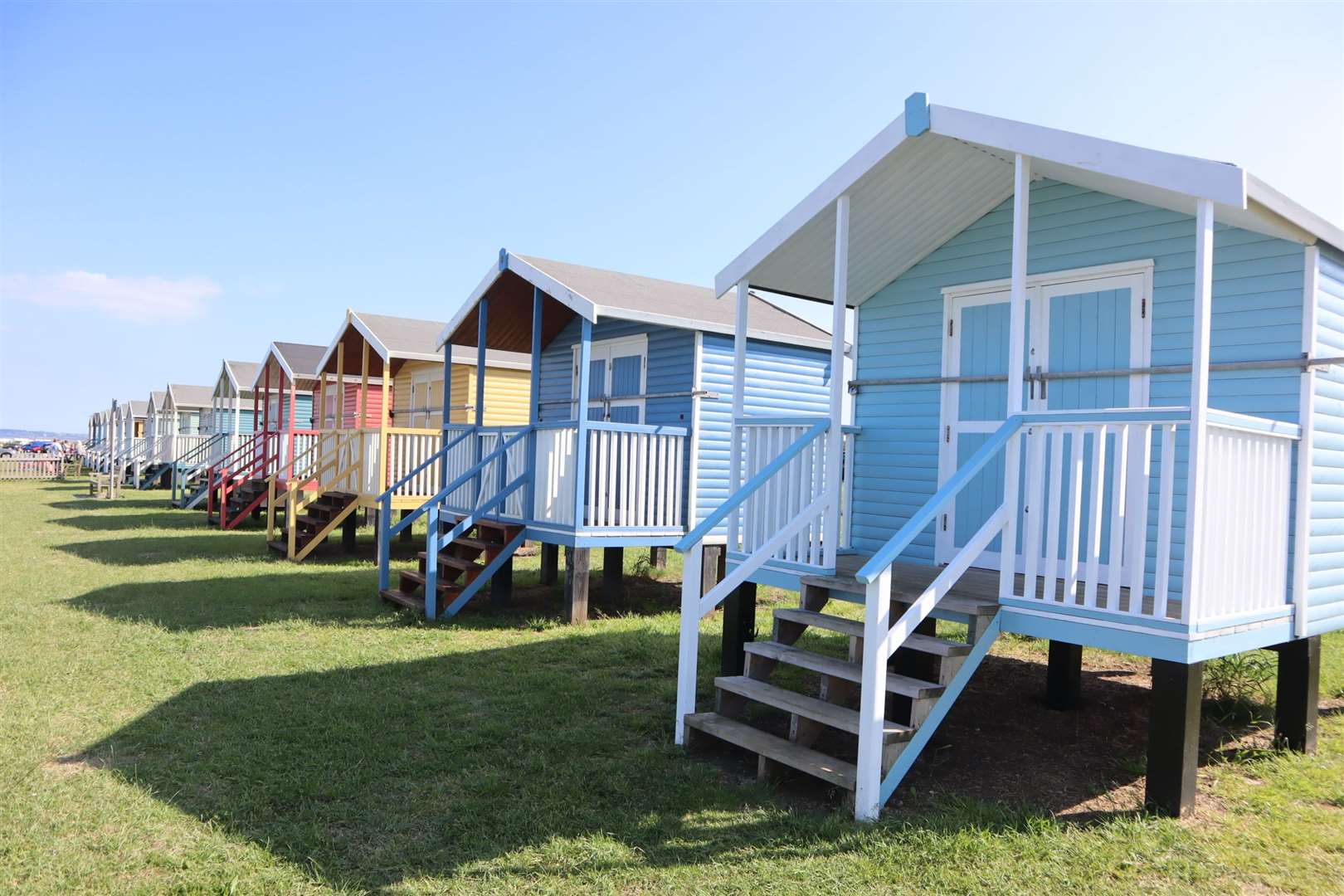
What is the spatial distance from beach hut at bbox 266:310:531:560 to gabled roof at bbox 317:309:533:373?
18 millimetres

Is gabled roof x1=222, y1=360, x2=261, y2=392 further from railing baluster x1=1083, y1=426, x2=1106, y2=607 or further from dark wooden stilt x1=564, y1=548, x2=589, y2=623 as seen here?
railing baluster x1=1083, y1=426, x2=1106, y2=607

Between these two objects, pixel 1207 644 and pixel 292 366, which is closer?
pixel 1207 644

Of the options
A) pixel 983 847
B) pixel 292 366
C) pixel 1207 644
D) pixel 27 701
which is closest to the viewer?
pixel 983 847

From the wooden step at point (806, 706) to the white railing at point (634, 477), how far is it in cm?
415

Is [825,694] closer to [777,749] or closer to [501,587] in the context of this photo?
[777,749]

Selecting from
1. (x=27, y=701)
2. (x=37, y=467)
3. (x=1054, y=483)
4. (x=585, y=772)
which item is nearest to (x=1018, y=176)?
(x=1054, y=483)

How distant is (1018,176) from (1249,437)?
6.39 feet

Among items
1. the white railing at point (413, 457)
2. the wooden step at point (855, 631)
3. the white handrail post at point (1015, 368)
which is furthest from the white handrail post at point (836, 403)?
the white railing at point (413, 457)

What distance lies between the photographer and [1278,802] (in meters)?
4.96

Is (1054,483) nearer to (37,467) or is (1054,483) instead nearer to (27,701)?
(27,701)

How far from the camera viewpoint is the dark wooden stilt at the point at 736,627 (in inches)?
→ 269

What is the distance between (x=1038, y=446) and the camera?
16.3 feet

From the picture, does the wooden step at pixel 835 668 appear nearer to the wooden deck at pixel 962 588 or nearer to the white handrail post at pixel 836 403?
the wooden deck at pixel 962 588

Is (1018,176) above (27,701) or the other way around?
above
